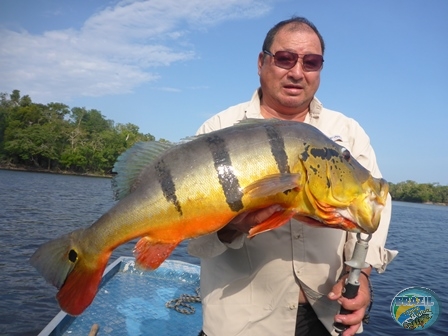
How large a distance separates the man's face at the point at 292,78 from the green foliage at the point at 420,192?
412 ft

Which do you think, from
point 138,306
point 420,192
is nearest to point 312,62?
point 138,306

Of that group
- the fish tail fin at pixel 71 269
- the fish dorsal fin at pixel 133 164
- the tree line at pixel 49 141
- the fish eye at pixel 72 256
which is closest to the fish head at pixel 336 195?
the fish dorsal fin at pixel 133 164

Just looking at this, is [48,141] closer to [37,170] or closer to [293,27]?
[37,170]

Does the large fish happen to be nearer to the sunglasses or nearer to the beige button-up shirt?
the beige button-up shirt

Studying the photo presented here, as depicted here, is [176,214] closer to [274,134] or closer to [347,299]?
[274,134]

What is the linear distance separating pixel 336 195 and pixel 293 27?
1.67 meters

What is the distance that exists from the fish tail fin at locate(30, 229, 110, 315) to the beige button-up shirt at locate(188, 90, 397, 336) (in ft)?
2.86

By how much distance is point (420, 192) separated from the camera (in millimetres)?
118875

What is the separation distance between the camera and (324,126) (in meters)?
3.27

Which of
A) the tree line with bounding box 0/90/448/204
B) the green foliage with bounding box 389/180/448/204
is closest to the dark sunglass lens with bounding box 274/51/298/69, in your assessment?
the tree line with bounding box 0/90/448/204

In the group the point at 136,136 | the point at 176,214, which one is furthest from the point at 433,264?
the point at 136,136

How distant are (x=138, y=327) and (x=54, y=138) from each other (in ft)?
261

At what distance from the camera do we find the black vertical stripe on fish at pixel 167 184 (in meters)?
2.20

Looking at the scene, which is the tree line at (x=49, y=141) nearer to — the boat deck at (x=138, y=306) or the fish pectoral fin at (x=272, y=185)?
the boat deck at (x=138, y=306)
